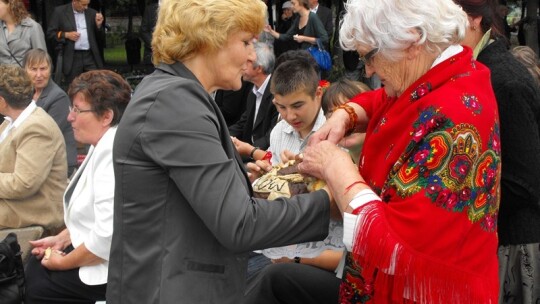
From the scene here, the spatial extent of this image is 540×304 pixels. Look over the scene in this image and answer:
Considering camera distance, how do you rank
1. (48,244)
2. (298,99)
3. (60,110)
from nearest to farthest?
(48,244) < (298,99) < (60,110)

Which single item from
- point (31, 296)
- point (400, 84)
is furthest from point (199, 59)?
point (31, 296)

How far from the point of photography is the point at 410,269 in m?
2.06

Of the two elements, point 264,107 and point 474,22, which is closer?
point 474,22

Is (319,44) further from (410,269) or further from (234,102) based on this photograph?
(410,269)

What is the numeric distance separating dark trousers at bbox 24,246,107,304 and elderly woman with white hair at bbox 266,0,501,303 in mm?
2049

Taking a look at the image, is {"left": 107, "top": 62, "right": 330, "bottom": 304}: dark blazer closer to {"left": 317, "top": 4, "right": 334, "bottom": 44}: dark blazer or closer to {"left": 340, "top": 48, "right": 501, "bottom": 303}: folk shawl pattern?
{"left": 340, "top": 48, "right": 501, "bottom": 303}: folk shawl pattern

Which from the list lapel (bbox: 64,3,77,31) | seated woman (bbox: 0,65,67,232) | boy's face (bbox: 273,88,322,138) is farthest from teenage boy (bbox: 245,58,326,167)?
lapel (bbox: 64,3,77,31)

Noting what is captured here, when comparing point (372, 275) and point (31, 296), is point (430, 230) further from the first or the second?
point (31, 296)

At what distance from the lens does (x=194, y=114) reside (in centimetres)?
205

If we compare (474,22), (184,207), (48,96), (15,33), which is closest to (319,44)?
(15,33)

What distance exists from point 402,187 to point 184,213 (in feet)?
2.05

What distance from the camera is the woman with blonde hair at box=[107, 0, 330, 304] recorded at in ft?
6.65

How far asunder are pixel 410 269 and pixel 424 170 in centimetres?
28

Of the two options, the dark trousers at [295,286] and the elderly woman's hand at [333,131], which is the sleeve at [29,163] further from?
the elderly woman's hand at [333,131]
